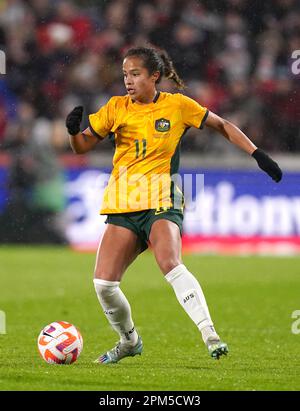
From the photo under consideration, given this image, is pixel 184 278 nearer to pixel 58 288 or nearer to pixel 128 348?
pixel 128 348

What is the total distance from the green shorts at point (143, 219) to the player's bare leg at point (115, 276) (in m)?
0.04

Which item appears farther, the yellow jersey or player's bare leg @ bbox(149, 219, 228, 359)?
the yellow jersey

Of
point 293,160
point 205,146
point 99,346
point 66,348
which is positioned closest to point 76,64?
point 205,146

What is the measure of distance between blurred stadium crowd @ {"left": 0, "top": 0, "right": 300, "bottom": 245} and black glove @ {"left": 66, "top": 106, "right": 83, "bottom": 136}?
8.06 meters

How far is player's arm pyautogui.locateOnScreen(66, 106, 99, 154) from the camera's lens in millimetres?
6918

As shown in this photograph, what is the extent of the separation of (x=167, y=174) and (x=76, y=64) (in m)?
9.30

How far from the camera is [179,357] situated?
746 centimetres

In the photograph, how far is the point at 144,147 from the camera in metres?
7.09

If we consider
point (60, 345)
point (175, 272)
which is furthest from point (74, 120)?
point (60, 345)

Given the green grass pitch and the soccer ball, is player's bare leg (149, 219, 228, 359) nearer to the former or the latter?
the green grass pitch
